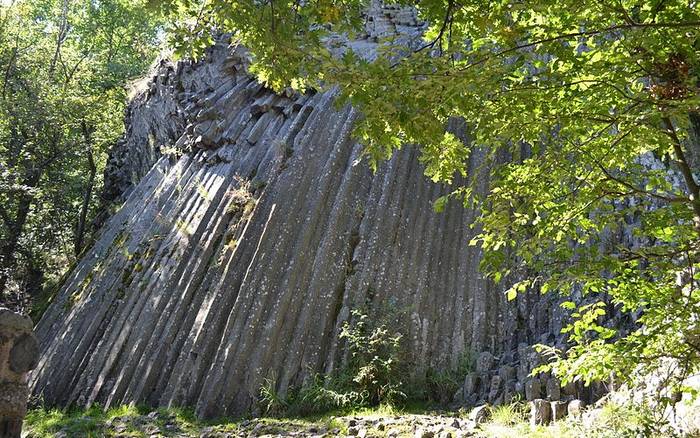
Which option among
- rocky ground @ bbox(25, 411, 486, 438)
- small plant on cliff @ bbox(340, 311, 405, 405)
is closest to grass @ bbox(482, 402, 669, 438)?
rocky ground @ bbox(25, 411, 486, 438)

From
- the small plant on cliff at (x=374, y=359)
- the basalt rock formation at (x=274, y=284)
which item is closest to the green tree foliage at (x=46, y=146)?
the basalt rock formation at (x=274, y=284)

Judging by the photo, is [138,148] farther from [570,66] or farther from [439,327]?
[570,66]

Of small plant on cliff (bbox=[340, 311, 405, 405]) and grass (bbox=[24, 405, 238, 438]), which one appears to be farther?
small plant on cliff (bbox=[340, 311, 405, 405])

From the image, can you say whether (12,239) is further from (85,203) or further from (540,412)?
(540,412)

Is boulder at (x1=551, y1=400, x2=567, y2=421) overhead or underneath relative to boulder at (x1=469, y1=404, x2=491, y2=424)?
overhead

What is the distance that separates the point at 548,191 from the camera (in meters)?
4.73

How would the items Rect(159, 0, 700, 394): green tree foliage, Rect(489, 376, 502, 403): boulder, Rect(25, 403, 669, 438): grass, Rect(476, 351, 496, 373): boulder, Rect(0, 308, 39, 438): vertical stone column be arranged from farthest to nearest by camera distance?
Rect(476, 351, 496, 373): boulder
Rect(489, 376, 502, 403): boulder
Rect(25, 403, 669, 438): grass
Rect(0, 308, 39, 438): vertical stone column
Rect(159, 0, 700, 394): green tree foliage

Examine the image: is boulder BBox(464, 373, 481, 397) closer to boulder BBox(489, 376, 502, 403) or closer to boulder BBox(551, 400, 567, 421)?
boulder BBox(489, 376, 502, 403)

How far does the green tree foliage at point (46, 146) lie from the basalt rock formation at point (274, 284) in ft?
14.2

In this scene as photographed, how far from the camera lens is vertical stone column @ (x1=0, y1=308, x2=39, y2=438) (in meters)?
5.35

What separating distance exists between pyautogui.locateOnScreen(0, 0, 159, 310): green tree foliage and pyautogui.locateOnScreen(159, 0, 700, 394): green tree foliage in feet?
39.0

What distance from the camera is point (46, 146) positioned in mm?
18203

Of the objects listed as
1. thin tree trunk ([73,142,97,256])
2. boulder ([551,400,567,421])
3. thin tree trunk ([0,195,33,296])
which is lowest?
boulder ([551,400,567,421])

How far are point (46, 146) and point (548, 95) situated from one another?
17.7 metres
